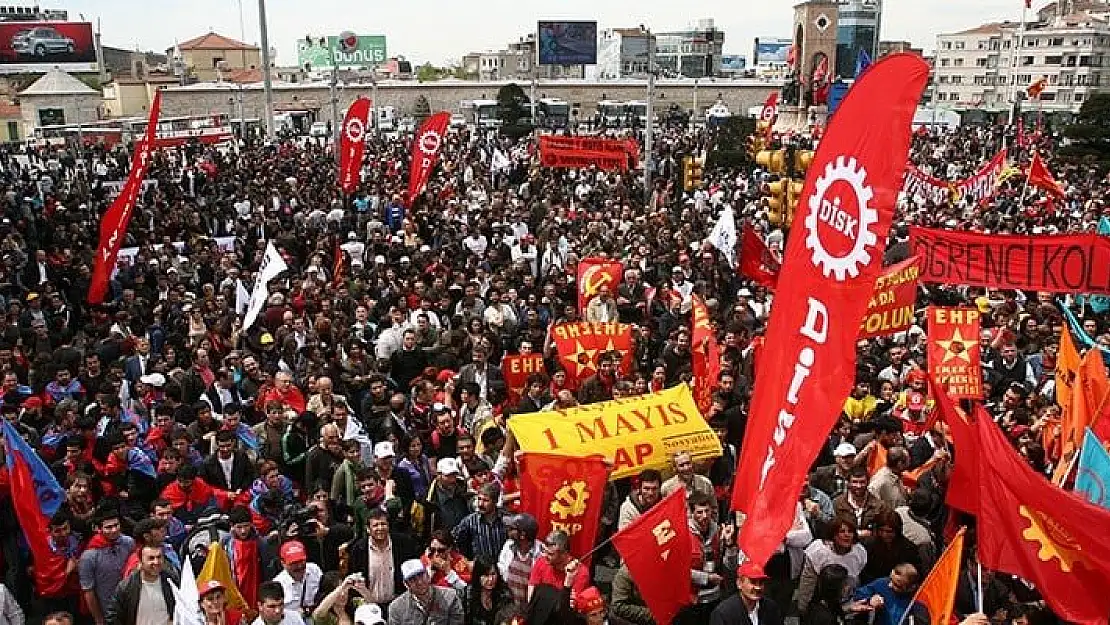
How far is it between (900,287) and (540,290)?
210 inches

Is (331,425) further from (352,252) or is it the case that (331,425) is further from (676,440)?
(352,252)

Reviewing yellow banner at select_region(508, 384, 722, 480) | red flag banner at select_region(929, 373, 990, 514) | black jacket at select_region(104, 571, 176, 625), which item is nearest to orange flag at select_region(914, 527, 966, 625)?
red flag banner at select_region(929, 373, 990, 514)

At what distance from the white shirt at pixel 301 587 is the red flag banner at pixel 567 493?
1.38m

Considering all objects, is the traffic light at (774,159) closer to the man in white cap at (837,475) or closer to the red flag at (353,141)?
the man in white cap at (837,475)

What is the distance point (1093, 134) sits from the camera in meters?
33.1

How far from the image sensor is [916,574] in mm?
5391

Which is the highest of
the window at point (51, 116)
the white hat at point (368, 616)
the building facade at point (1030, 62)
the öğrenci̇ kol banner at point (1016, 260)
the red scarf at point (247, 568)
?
the building facade at point (1030, 62)

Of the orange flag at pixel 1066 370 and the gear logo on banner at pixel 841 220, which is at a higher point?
the gear logo on banner at pixel 841 220

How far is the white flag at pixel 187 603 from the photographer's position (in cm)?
495

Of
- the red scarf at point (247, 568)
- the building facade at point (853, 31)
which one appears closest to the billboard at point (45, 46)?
the building facade at point (853, 31)

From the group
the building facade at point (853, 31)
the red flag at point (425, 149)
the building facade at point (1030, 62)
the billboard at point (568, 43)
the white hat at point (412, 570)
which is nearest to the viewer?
the white hat at point (412, 570)

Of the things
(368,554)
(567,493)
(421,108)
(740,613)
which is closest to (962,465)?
(740,613)

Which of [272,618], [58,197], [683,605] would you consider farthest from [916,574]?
[58,197]

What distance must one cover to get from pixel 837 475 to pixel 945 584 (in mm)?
1907
